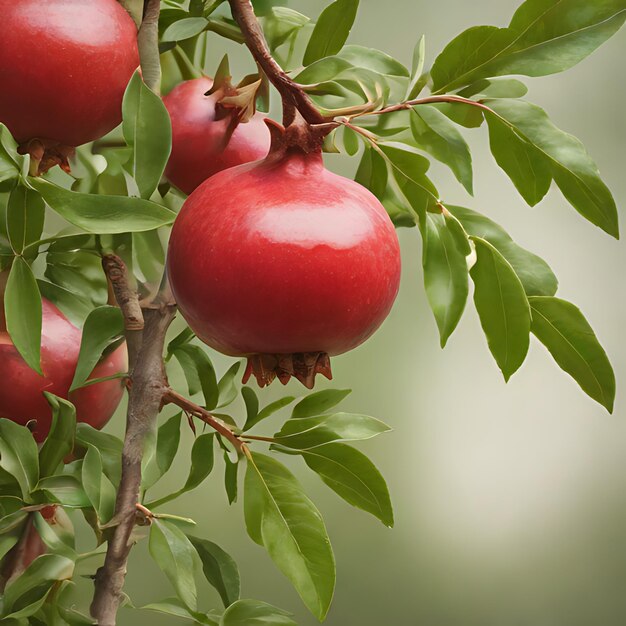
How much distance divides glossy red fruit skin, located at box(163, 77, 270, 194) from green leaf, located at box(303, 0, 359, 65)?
0.04 meters

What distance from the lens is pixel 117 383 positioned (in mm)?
382

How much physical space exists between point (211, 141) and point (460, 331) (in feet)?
3.10

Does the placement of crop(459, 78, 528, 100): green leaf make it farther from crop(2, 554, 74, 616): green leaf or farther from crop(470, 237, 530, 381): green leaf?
crop(2, 554, 74, 616): green leaf

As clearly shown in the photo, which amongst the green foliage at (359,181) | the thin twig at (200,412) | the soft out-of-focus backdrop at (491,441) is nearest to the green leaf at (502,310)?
the green foliage at (359,181)

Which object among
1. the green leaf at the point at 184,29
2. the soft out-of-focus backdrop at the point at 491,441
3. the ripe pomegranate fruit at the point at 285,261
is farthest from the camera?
the soft out-of-focus backdrop at the point at 491,441

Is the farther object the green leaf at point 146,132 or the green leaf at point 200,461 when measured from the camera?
the green leaf at point 200,461

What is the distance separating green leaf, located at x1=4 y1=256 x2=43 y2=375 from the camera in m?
0.28

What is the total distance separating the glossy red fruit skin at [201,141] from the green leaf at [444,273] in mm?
81

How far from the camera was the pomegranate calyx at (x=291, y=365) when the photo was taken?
279mm

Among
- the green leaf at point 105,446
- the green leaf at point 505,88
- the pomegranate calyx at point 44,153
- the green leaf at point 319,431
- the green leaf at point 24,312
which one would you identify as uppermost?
the green leaf at point 505,88

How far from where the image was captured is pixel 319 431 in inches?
13.4

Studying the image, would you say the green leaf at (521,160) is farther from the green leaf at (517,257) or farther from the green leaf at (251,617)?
the green leaf at (251,617)

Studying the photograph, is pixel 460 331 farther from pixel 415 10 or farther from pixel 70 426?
pixel 70 426

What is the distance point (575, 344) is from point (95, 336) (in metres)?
0.17
